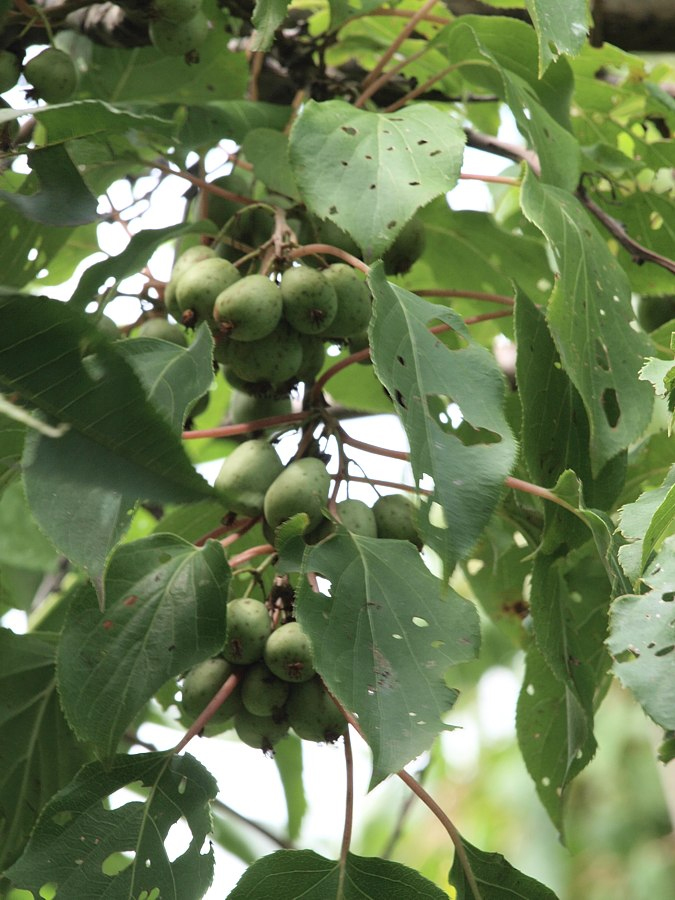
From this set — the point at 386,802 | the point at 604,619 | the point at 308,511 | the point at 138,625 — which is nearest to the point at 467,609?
the point at 308,511

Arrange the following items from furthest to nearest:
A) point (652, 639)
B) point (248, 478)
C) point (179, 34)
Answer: point (179, 34)
point (248, 478)
point (652, 639)

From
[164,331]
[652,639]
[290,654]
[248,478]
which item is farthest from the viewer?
[164,331]

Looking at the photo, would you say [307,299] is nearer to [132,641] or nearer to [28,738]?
[132,641]

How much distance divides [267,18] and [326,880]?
857 millimetres

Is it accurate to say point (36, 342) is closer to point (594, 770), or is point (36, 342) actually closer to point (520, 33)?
point (520, 33)

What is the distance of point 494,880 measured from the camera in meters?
1.15

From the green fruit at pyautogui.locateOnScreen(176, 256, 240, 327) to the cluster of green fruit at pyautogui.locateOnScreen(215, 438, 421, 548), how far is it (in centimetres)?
15

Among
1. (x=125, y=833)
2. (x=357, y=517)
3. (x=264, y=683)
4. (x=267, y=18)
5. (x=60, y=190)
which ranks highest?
(x=267, y=18)

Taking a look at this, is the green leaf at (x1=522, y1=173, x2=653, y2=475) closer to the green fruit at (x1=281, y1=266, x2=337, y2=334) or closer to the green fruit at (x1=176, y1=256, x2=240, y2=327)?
the green fruit at (x1=281, y1=266, x2=337, y2=334)

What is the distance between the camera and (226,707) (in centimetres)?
112

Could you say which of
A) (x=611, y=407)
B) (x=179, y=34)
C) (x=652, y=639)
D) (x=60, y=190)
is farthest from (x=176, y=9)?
(x=652, y=639)

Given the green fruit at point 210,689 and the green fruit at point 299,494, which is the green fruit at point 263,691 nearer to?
the green fruit at point 210,689

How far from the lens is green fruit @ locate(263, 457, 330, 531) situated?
1088 millimetres

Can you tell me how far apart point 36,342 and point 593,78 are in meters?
1.16
